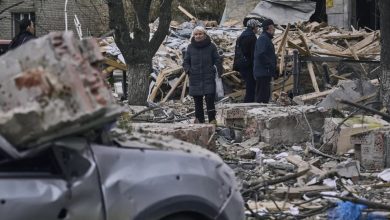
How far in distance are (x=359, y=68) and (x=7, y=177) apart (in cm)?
1218

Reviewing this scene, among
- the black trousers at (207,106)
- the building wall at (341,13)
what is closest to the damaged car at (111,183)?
the black trousers at (207,106)

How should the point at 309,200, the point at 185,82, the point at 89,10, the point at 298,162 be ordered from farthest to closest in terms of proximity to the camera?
1. the point at 89,10
2. the point at 185,82
3. the point at 298,162
4. the point at 309,200

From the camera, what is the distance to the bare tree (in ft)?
43.2

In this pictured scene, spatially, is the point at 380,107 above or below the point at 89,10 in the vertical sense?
below

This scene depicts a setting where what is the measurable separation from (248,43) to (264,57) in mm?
938

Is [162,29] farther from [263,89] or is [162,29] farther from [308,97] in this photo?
[308,97]

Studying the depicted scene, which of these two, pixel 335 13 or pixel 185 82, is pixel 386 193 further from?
pixel 335 13

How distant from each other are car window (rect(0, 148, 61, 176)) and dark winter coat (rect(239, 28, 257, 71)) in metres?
9.50

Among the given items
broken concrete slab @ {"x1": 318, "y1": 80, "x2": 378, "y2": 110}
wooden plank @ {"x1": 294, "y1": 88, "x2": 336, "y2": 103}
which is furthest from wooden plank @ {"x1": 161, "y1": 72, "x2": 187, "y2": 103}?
broken concrete slab @ {"x1": 318, "y1": 80, "x2": 378, "y2": 110}

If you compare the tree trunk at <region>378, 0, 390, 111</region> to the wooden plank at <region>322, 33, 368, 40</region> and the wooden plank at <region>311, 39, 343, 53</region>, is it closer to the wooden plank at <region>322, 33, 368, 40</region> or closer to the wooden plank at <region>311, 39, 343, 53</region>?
the wooden plank at <region>311, 39, 343, 53</region>

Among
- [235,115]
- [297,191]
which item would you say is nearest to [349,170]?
[297,191]

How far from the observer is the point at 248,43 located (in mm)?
13734

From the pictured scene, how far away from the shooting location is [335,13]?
25.4 m

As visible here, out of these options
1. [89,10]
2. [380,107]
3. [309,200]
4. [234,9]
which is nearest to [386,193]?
[309,200]
